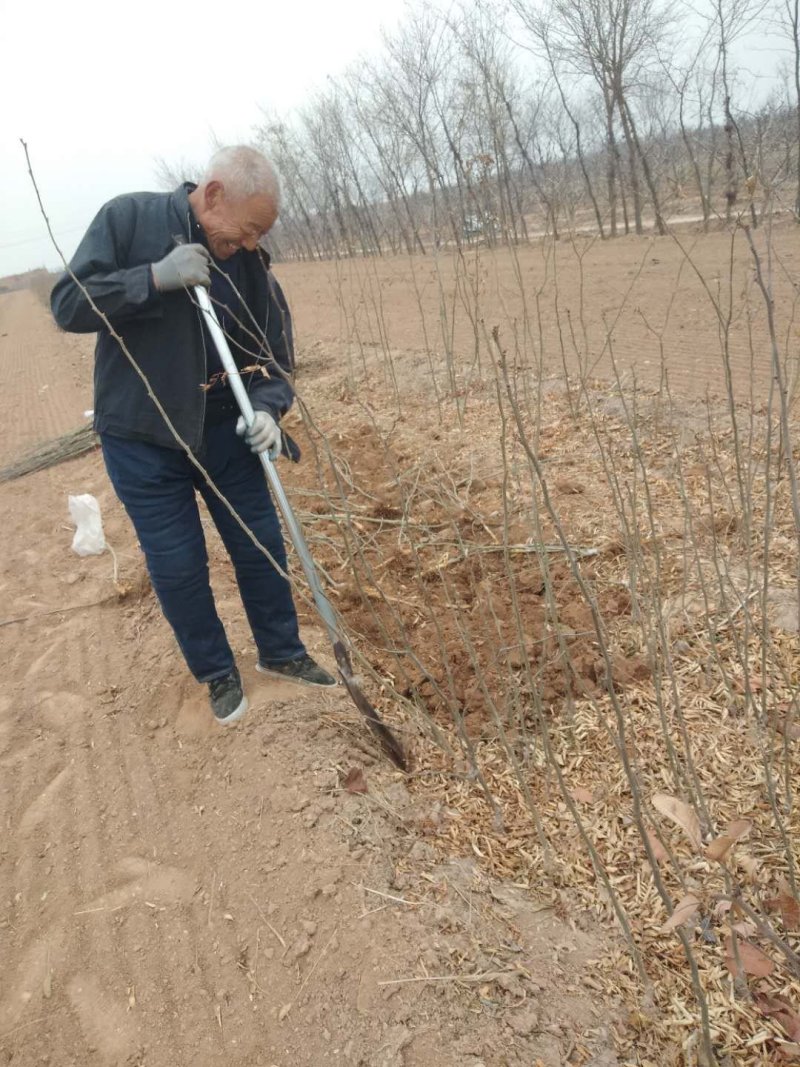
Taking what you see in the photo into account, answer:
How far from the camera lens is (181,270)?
1557 mm

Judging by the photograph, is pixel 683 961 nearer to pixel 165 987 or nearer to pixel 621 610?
pixel 165 987

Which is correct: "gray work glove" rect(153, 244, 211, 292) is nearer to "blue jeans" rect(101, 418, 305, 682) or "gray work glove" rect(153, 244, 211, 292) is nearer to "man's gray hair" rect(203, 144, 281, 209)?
"man's gray hair" rect(203, 144, 281, 209)

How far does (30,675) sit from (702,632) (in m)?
2.37

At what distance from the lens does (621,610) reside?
2.39 meters

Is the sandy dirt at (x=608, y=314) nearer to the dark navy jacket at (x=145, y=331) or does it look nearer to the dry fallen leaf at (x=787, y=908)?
the dark navy jacket at (x=145, y=331)

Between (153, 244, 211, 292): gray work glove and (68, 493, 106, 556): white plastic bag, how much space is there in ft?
7.07

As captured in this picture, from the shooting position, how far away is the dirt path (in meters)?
1.27

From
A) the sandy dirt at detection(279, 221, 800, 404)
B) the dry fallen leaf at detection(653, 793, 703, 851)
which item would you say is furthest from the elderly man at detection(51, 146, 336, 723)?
the dry fallen leaf at detection(653, 793, 703, 851)

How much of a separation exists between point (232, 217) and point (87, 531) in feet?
7.32

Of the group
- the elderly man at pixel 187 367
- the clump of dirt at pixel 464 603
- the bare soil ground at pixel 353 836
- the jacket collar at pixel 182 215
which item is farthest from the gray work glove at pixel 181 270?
the clump of dirt at pixel 464 603

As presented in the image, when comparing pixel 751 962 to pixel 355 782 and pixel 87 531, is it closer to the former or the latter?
pixel 355 782

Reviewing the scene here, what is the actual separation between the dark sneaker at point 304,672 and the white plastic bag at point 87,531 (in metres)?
1.68

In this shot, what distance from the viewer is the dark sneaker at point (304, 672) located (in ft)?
7.13

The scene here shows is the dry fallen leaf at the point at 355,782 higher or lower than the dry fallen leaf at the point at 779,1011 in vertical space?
higher
